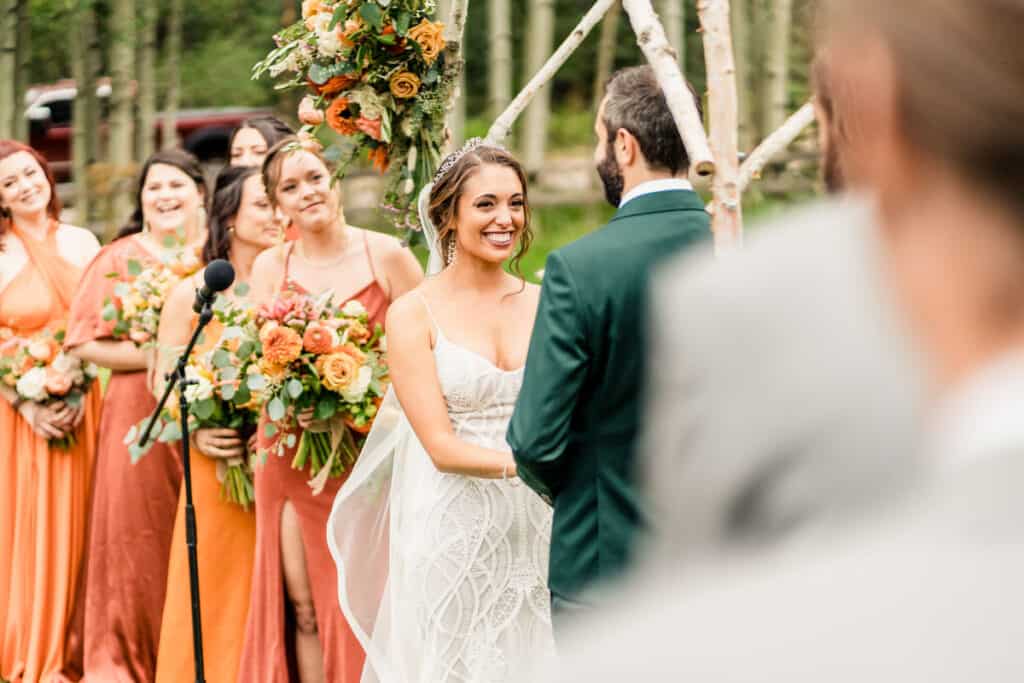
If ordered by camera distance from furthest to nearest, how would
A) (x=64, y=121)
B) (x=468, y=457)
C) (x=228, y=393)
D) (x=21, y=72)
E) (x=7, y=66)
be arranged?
(x=64, y=121), (x=21, y=72), (x=7, y=66), (x=228, y=393), (x=468, y=457)

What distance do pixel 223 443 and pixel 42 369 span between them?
4.55 ft

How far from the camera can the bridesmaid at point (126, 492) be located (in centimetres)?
645

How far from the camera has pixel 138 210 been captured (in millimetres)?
7016

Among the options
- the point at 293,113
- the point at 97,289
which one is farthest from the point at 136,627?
the point at 293,113

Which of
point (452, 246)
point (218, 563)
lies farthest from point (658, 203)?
point (218, 563)

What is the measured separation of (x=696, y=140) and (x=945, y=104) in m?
2.27

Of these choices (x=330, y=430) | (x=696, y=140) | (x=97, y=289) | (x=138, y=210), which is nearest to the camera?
(x=696, y=140)

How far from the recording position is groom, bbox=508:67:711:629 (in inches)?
145

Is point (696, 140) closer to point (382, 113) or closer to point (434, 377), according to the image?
point (434, 377)

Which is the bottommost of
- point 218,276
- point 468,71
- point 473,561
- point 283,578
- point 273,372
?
point 283,578

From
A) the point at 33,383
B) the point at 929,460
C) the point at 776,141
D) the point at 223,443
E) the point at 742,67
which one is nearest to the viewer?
the point at 929,460

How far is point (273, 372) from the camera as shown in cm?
513

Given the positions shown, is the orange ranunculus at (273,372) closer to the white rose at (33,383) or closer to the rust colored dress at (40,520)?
the white rose at (33,383)

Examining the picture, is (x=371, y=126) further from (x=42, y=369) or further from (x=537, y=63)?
(x=537, y=63)
